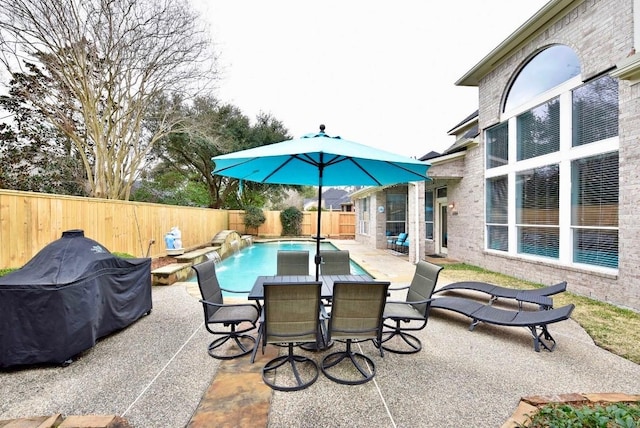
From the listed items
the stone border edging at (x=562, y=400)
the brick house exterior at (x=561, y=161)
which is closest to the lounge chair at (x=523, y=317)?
the stone border edging at (x=562, y=400)

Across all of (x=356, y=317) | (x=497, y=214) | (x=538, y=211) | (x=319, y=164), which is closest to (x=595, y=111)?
(x=538, y=211)

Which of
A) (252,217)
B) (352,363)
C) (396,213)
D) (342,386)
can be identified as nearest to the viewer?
(342,386)

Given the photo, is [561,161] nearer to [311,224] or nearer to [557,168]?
[557,168]

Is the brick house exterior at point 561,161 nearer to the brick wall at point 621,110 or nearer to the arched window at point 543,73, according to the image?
the brick wall at point 621,110

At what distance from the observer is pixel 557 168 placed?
6.36m

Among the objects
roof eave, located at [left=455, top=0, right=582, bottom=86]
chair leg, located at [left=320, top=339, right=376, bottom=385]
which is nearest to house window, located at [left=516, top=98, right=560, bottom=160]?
roof eave, located at [left=455, top=0, right=582, bottom=86]

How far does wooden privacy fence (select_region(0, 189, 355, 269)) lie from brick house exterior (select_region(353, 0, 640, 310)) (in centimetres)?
834

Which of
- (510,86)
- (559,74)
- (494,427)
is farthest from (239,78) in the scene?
(494,427)

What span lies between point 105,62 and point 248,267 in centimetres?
821

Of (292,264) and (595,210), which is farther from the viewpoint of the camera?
(595,210)

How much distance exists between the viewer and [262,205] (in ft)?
93.2

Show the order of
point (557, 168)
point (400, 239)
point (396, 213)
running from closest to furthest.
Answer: point (557, 168)
point (400, 239)
point (396, 213)

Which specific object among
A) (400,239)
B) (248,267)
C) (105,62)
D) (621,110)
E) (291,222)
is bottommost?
(248,267)

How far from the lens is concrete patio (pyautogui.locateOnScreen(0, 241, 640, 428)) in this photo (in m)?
2.29
